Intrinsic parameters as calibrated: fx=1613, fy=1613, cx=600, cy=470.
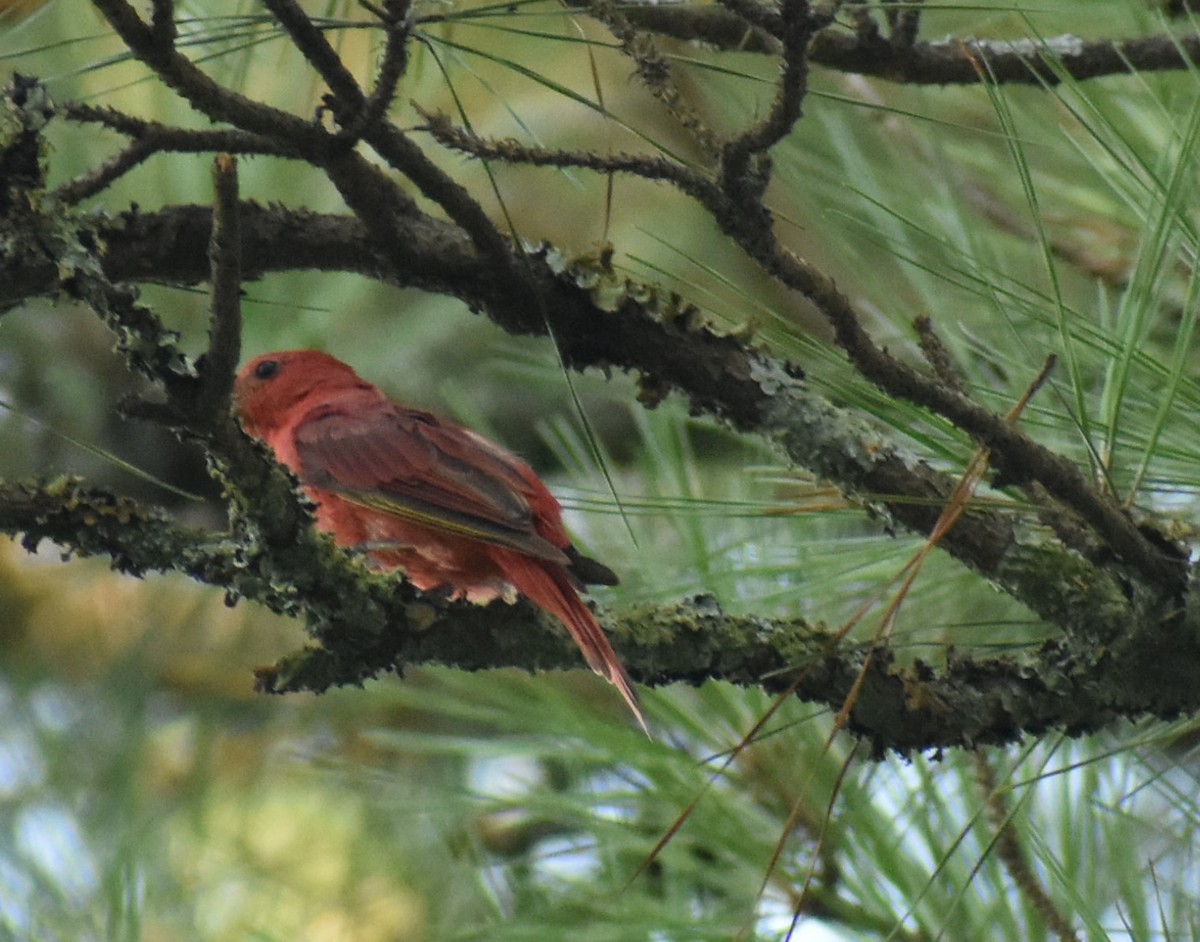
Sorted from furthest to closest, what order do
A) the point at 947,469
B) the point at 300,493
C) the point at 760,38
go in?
1. the point at 760,38
2. the point at 947,469
3. the point at 300,493

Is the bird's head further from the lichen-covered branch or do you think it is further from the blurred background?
the lichen-covered branch

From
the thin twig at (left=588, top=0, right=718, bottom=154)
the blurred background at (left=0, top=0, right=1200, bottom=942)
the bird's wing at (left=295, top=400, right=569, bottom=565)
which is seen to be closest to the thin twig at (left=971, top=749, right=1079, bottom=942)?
the blurred background at (left=0, top=0, right=1200, bottom=942)

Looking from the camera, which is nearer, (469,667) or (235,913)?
(469,667)

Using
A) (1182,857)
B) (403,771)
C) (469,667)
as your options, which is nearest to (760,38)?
(469,667)

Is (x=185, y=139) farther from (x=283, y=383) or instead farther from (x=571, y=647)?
(x=283, y=383)

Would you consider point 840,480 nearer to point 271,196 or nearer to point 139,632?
point 271,196

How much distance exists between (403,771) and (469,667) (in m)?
1.92

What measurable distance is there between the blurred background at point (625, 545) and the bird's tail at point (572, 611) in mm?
119

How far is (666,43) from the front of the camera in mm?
2375

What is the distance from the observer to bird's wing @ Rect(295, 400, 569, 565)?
85.7 inches

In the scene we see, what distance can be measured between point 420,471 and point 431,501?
0.09 m

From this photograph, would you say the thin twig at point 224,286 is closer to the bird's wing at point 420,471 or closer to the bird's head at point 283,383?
the bird's wing at point 420,471

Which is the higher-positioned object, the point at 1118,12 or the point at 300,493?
the point at 1118,12

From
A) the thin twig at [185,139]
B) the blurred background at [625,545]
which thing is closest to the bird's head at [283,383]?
the blurred background at [625,545]
